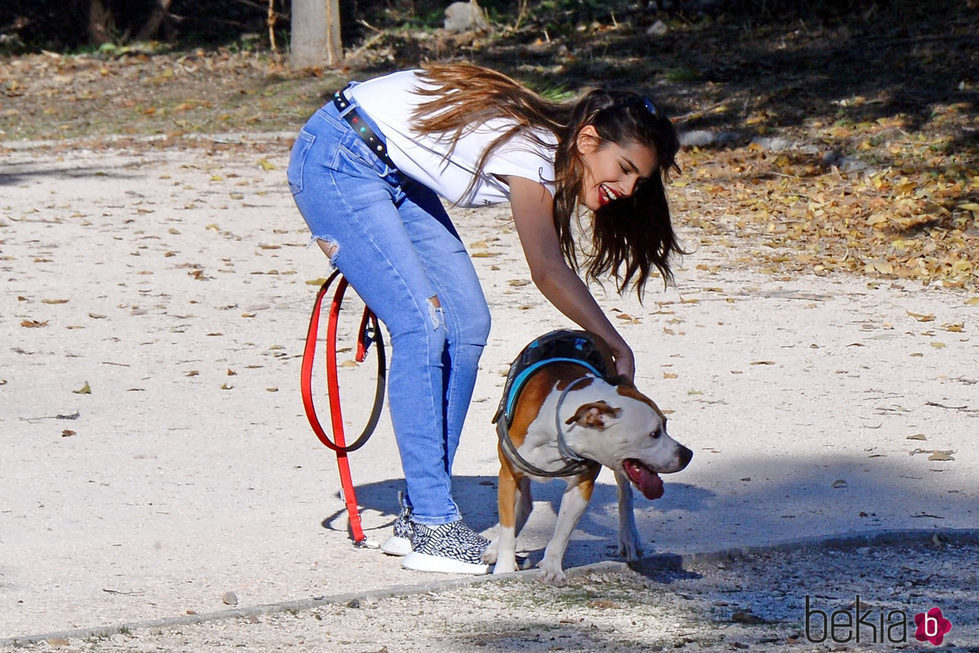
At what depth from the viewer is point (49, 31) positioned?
67.4 ft

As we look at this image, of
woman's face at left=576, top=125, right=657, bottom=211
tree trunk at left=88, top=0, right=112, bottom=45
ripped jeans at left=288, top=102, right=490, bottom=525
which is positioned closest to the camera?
woman's face at left=576, top=125, right=657, bottom=211

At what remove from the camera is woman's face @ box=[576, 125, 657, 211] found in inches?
138

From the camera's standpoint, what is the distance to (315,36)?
16.8 meters

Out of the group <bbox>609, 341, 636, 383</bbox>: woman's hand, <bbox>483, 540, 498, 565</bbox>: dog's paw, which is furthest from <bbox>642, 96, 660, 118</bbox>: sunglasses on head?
<bbox>483, 540, 498, 565</bbox>: dog's paw

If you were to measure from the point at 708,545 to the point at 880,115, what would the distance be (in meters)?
9.00

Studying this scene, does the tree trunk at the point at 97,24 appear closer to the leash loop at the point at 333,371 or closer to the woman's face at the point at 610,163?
the leash loop at the point at 333,371

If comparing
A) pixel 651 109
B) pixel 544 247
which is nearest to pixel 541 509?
pixel 544 247

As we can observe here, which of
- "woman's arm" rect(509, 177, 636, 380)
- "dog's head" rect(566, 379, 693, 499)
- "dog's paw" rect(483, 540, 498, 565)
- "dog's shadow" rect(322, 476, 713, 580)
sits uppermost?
"woman's arm" rect(509, 177, 636, 380)

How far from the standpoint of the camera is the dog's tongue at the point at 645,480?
340cm

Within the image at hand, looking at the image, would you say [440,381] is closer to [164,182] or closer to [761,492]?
[761,492]

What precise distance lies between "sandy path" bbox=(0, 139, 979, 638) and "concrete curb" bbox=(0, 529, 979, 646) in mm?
163

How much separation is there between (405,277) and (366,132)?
1.45 ft

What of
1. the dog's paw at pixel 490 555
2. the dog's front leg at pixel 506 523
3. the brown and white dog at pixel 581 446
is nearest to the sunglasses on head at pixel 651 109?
the brown and white dog at pixel 581 446

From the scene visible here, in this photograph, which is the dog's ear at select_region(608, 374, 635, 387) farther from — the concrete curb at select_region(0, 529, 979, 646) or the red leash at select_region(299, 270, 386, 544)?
the red leash at select_region(299, 270, 386, 544)
